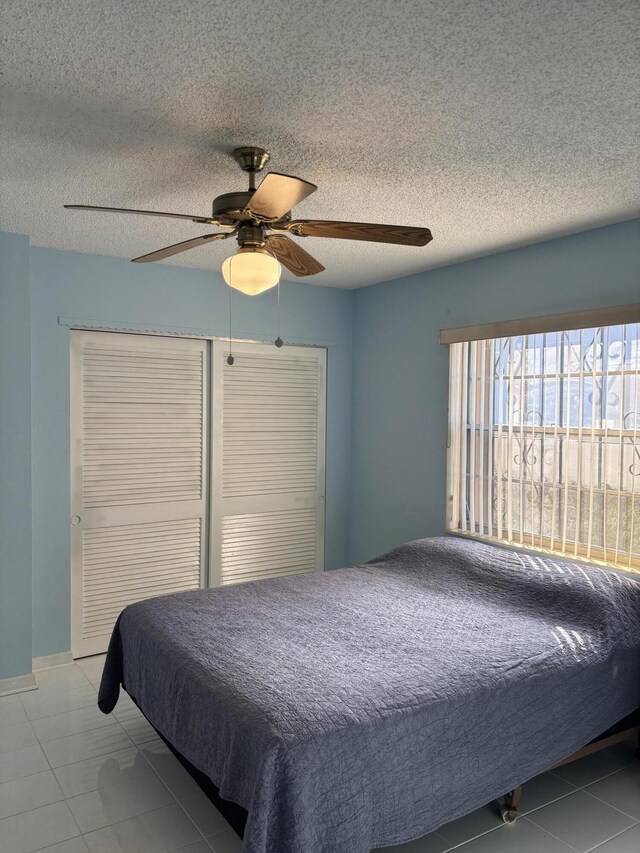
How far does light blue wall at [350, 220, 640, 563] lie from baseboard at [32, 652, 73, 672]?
6.85 feet

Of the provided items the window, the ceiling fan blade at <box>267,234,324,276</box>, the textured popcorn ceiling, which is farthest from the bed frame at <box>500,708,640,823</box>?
the textured popcorn ceiling

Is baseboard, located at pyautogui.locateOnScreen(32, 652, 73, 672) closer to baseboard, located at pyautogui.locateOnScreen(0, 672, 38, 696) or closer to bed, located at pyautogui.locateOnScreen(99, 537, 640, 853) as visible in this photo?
baseboard, located at pyautogui.locateOnScreen(0, 672, 38, 696)

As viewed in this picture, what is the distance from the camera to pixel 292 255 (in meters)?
2.51

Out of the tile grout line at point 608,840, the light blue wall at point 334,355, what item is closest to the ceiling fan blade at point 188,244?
the light blue wall at point 334,355

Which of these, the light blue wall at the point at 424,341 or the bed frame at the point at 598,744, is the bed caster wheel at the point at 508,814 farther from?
the light blue wall at the point at 424,341

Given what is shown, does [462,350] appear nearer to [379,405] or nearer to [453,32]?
[379,405]

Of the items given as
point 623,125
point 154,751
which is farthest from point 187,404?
point 623,125

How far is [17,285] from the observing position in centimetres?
346

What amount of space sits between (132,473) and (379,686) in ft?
7.87

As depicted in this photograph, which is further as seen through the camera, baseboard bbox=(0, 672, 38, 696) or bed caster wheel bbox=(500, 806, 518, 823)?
baseboard bbox=(0, 672, 38, 696)

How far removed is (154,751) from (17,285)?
7.94 ft

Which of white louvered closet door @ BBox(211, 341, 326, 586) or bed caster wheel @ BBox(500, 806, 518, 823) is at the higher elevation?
white louvered closet door @ BBox(211, 341, 326, 586)

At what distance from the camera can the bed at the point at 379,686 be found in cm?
188

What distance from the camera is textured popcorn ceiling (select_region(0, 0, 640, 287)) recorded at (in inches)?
58.8
